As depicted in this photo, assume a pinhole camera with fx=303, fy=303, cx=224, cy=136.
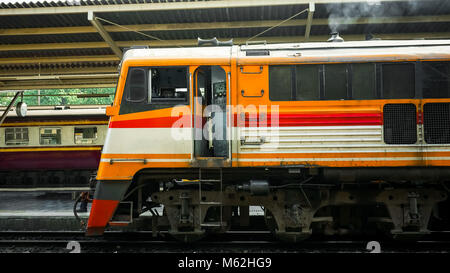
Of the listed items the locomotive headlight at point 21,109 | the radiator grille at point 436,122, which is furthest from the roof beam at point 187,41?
the radiator grille at point 436,122

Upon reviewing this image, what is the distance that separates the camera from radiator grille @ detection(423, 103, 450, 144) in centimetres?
548

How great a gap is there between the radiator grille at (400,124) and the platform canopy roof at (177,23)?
12.2 ft

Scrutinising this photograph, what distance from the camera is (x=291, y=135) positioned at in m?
5.55

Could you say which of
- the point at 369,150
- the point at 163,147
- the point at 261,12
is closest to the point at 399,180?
the point at 369,150

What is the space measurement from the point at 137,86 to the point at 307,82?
3199 millimetres

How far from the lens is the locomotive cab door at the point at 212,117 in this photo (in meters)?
5.69

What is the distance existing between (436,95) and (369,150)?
62.5 inches

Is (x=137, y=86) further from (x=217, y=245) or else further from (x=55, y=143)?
(x=55, y=143)

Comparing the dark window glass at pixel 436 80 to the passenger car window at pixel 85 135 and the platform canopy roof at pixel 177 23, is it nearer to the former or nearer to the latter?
the platform canopy roof at pixel 177 23

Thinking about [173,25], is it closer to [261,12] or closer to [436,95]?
[261,12]

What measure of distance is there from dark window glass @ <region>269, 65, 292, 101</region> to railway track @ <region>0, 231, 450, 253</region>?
292cm

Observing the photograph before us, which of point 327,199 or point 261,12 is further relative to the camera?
point 261,12

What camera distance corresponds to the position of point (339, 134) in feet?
18.1
